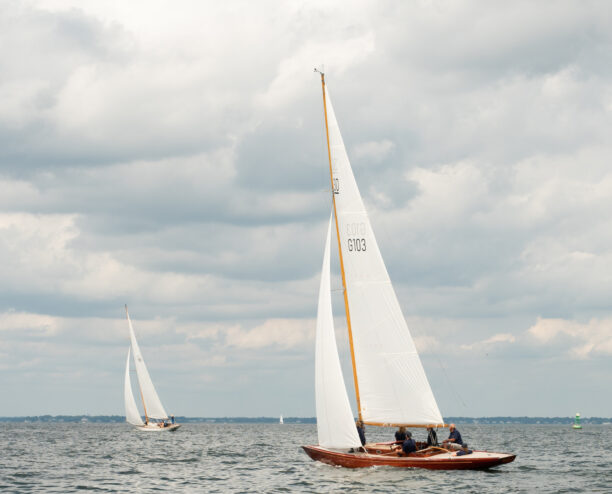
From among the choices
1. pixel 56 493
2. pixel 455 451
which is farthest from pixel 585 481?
pixel 56 493

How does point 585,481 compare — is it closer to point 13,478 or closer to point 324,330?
point 324,330

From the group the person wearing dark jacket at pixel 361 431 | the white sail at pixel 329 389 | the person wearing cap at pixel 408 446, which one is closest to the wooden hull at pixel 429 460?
the person wearing cap at pixel 408 446

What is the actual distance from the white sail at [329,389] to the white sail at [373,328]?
0.98 m

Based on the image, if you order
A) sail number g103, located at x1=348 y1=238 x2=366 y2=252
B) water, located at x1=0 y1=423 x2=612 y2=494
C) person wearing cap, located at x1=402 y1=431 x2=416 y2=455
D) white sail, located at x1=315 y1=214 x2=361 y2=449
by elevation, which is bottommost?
water, located at x1=0 y1=423 x2=612 y2=494

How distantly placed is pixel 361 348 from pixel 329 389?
2.39 meters

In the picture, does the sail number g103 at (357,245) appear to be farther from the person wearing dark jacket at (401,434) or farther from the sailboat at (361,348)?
the person wearing dark jacket at (401,434)

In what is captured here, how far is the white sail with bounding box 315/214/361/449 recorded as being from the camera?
36781 millimetres

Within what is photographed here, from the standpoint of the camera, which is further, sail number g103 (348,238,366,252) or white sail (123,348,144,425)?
white sail (123,348,144,425)

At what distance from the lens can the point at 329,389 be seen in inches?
1460

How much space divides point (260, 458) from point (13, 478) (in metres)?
19.3

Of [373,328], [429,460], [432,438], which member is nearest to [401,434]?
[432,438]

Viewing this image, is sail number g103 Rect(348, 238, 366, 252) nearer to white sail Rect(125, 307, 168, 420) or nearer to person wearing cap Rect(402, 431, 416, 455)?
person wearing cap Rect(402, 431, 416, 455)

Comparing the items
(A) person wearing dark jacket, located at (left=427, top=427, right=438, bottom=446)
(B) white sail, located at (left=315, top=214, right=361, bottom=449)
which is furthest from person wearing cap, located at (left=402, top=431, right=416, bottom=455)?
(B) white sail, located at (left=315, top=214, right=361, bottom=449)

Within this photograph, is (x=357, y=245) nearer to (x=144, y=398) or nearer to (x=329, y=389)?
(x=329, y=389)
